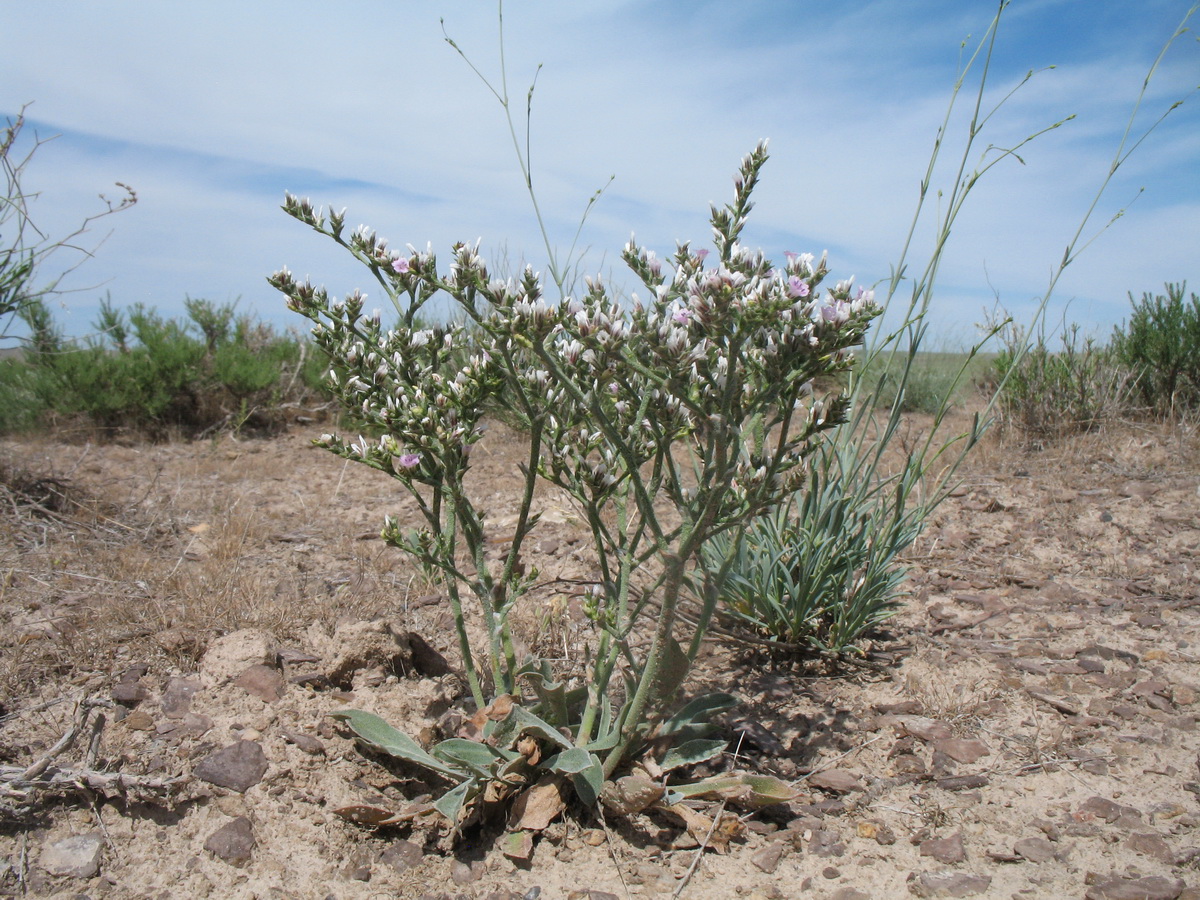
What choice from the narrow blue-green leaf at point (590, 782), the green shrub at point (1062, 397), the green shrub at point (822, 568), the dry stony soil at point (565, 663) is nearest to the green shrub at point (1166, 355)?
the green shrub at point (1062, 397)

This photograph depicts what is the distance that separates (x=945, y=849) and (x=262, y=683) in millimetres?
2204

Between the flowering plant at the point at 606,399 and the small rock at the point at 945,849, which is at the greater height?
the flowering plant at the point at 606,399

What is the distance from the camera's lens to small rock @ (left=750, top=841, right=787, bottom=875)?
7.05ft

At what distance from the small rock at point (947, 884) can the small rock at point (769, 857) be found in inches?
13.3

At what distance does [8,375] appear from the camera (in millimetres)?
7734

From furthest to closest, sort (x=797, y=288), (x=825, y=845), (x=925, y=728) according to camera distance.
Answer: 1. (x=925, y=728)
2. (x=825, y=845)
3. (x=797, y=288)

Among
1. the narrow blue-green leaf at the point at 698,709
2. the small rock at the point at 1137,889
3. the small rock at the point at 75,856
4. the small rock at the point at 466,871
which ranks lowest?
the small rock at the point at 75,856

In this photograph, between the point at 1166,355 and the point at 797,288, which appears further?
the point at 1166,355

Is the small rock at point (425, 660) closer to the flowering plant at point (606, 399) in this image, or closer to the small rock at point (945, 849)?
the flowering plant at point (606, 399)

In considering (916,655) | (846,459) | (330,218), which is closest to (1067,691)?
(916,655)

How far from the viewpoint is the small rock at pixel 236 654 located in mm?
2740

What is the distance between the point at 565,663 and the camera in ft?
10.4

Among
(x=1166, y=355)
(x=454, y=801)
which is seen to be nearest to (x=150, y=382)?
(x=454, y=801)

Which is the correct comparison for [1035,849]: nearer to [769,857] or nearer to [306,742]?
[769,857]
